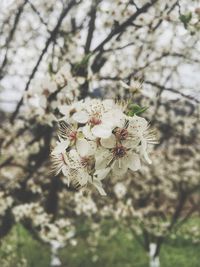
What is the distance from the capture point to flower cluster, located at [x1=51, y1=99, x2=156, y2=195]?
1688 mm

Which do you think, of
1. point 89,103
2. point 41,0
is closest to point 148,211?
point 41,0

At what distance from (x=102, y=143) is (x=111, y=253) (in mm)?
10722

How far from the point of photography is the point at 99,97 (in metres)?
5.59

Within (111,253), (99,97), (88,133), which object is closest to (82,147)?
(88,133)

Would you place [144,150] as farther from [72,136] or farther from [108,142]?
[72,136]

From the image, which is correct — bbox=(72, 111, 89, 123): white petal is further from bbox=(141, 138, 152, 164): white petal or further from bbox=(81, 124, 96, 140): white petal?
bbox=(141, 138, 152, 164): white petal

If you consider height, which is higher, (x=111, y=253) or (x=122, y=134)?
(x=122, y=134)

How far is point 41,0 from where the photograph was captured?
6.48 m

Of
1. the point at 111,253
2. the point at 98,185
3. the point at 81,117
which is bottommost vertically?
the point at 111,253

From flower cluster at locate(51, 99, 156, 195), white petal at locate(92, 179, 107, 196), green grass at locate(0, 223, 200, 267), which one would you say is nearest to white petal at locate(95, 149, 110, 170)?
flower cluster at locate(51, 99, 156, 195)

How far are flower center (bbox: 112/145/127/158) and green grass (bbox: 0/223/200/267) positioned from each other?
906cm

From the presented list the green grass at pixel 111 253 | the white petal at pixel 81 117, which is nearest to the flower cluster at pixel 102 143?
the white petal at pixel 81 117

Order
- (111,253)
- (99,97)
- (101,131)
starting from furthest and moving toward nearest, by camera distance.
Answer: (111,253) → (99,97) → (101,131)

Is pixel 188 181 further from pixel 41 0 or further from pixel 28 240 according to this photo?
pixel 41 0
